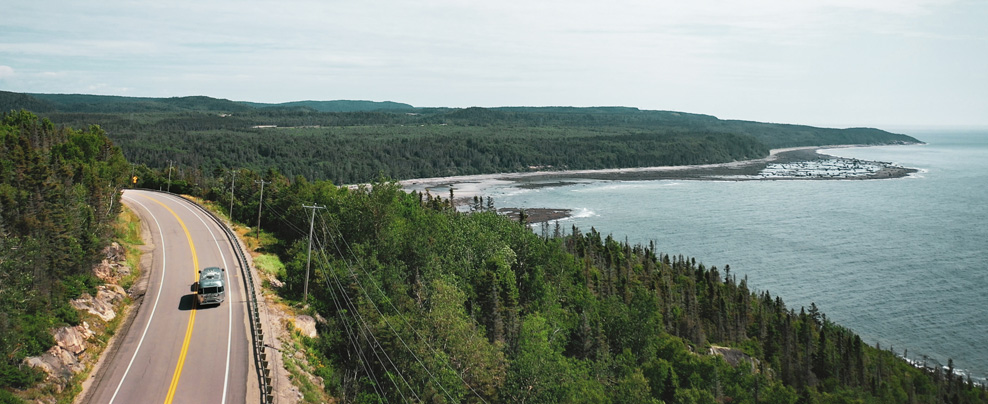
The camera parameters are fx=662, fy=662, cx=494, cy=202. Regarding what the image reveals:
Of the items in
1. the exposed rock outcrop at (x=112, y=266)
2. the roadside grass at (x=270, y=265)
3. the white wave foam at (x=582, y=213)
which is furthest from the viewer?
the white wave foam at (x=582, y=213)

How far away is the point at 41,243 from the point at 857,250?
128096 mm

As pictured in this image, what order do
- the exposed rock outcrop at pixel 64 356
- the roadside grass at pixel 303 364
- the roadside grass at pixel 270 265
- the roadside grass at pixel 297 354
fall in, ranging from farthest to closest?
the roadside grass at pixel 270 265 < the roadside grass at pixel 297 354 < the roadside grass at pixel 303 364 < the exposed rock outcrop at pixel 64 356

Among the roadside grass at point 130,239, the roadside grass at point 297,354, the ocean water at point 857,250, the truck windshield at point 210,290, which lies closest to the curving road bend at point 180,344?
the truck windshield at point 210,290

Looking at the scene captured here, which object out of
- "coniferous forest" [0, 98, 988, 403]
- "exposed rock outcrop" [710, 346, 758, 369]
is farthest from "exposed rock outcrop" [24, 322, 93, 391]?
"exposed rock outcrop" [710, 346, 758, 369]

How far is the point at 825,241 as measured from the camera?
133250mm

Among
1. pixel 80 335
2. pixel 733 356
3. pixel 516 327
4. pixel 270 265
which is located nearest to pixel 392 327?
pixel 516 327

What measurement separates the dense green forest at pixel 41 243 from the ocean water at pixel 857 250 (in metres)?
82.9

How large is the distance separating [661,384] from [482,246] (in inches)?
903

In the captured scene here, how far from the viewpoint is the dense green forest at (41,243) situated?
→ 32938mm

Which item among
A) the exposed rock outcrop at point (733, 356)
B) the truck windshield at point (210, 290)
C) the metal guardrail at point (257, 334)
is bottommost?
the exposed rock outcrop at point (733, 356)

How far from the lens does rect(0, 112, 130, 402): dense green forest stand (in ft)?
108

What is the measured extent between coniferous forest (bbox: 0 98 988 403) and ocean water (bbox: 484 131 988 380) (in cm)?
731

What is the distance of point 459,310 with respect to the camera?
4906 centimetres

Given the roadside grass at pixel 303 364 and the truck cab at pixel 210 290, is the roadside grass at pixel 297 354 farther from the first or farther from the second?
the truck cab at pixel 210 290
